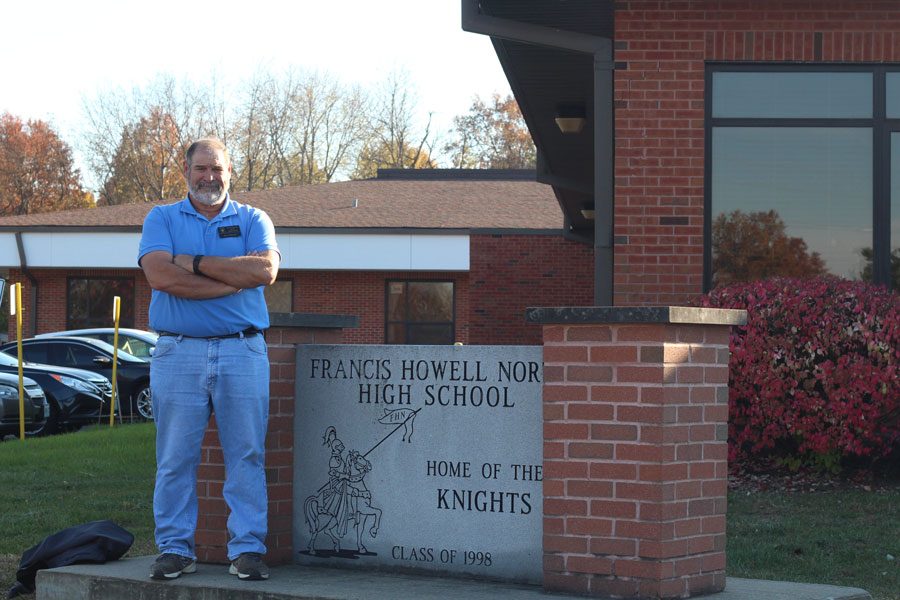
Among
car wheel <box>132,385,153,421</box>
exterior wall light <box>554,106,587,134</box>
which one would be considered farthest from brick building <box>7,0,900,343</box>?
car wheel <box>132,385,153,421</box>

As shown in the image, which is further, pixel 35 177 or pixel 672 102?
pixel 35 177

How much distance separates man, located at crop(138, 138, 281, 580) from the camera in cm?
550

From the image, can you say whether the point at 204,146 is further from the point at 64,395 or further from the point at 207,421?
the point at 64,395

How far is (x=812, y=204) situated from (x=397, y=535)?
5.96 m

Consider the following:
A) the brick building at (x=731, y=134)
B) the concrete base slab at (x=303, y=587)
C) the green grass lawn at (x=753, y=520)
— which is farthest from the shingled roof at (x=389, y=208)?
the concrete base slab at (x=303, y=587)

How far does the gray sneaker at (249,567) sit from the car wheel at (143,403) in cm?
1535

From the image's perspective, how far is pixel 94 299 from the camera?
1251 inches

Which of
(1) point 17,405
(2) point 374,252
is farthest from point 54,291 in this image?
(1) point 17,405

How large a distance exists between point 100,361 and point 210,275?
55.1 feet

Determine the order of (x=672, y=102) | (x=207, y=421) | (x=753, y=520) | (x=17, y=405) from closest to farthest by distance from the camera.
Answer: (x=207, y=421) < (x=753, y=520) < (x=672, y=102) < (x=17, y=405)

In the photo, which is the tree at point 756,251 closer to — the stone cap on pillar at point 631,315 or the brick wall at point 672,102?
the brick wall at point 672,102

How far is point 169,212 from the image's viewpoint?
5668 millimetres

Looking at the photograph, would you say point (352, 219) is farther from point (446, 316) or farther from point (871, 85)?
point (871, 85)

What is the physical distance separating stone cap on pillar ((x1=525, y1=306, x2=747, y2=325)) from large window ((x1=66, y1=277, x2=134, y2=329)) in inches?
1087
